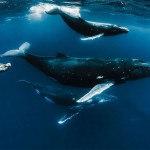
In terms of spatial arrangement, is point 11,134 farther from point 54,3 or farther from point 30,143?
point 54,3

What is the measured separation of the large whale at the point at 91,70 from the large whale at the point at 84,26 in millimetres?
1029

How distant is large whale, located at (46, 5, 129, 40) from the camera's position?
7902 millimetres

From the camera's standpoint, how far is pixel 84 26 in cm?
794

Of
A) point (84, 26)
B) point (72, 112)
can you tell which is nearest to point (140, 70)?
point (84, 26)

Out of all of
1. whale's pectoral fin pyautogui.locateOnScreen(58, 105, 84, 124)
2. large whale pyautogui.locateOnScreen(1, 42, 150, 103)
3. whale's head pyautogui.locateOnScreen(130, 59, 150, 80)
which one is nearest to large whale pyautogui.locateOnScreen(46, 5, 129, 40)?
large whale pyautogui.locateOnScreen(1, 42, 150, 103)

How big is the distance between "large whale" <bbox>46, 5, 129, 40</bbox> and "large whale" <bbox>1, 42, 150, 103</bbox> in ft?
3.37

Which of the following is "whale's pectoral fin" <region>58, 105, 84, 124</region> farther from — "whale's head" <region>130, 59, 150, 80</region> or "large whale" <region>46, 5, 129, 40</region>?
"large whale" <region>46, 5, 129, 40</region>

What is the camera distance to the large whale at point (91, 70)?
8.49 meters

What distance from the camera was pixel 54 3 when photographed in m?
23.0

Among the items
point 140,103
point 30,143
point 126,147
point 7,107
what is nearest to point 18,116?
point 7,107

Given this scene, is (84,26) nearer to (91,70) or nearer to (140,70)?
(91,70)

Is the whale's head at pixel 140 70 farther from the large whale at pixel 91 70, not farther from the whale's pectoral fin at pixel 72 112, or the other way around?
the whale's pectoral fin at pixel 72 112

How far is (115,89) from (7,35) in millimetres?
34377

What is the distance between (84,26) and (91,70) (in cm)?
155
